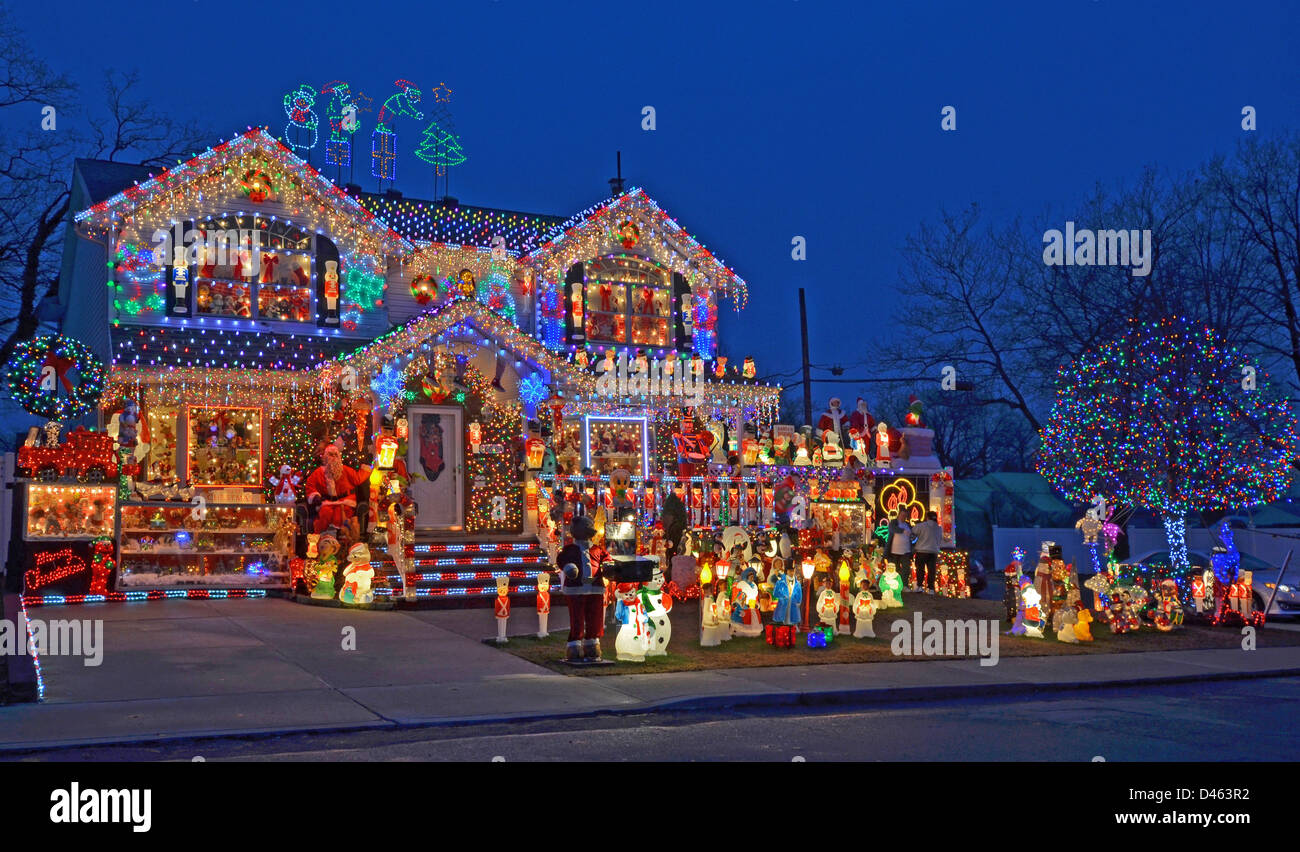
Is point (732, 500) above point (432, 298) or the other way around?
the other way around

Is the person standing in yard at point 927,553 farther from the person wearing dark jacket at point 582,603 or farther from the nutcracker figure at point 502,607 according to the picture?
the person wearing dark jacket at point 582,603

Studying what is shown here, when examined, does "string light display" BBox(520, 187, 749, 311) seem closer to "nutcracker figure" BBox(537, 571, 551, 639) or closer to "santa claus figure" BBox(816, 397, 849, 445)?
"santa claus figure" BBox(816, 397, 849, 445)

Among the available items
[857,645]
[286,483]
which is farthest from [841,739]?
[286,483]

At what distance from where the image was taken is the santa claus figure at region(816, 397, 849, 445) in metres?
22.5

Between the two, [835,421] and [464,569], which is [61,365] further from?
[835,421]

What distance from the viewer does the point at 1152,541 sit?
30234mm

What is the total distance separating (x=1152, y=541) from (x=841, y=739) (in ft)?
81.1

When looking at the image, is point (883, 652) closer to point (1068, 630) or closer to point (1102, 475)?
point (1068, 630)

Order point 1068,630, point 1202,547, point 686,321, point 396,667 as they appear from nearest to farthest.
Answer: point 396,667
point 1068,630
point 686,321
point 1202,547

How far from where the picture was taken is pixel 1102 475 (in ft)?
69.8

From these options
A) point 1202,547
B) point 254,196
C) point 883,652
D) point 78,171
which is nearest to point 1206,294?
point 1202,547

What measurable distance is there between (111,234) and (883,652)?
1398 cm

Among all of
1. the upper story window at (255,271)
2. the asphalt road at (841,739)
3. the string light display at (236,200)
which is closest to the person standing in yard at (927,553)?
the asphalt road at (841,739)

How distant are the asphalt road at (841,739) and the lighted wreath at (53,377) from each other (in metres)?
9.85
